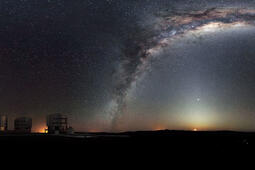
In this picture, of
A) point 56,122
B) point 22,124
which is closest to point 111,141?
point 56,122

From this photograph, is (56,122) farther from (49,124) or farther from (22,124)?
(22,124)

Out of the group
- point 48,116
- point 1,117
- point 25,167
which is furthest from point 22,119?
point 25,167

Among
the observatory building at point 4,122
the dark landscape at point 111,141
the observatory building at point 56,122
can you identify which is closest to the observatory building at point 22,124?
the observatory building at point 4,122

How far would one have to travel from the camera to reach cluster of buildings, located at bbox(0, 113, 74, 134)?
68.1 metres

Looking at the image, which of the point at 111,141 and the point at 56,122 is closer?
the point at 111,141

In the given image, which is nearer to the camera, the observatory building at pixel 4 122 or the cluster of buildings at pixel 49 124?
the cluster of buildings at pixel 49 124

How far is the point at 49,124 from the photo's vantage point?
70.7 m

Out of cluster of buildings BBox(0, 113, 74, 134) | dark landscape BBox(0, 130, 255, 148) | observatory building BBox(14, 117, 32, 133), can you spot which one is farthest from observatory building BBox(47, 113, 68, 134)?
dark landscape BBox(0, 130, 255, 148)

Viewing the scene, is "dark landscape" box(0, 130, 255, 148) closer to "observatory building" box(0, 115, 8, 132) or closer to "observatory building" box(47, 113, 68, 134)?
"observatory building" box(47, 113, 68, 134)

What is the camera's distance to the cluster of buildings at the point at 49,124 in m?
68.1

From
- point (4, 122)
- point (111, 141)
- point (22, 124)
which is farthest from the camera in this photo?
point (22, 124)

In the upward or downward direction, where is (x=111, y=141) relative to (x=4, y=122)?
downward

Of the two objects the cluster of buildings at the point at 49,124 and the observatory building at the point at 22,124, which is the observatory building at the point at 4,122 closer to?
the cluster of buildings at the point at 49,124

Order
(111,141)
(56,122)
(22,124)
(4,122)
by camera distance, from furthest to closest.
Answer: (22,124) < (4,122) < (56,122) < (111,141)
